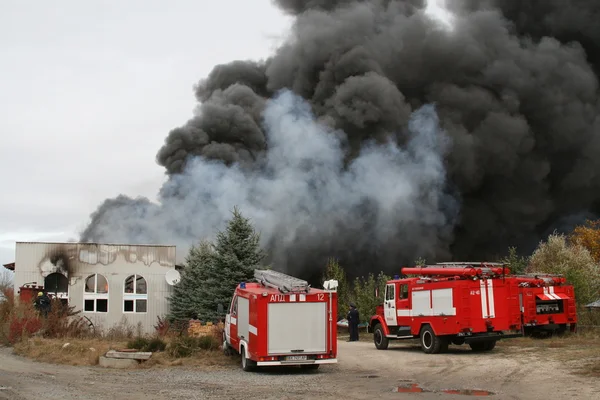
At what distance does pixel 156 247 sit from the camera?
34156mm

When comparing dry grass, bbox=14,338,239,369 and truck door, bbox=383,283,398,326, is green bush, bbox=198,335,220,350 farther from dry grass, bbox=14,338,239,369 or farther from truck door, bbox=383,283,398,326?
truck door, bbox=383,283,398,326

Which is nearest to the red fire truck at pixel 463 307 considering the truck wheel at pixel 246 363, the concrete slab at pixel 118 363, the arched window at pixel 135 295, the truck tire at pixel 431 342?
the truck tire at pixel 431 342

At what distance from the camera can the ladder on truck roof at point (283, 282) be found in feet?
54.1

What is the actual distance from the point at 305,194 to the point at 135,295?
10929 millimetres

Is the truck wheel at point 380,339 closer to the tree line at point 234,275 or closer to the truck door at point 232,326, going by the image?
the tree line at point 234,275

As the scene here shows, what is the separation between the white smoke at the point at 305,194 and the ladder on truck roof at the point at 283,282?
16.3 m

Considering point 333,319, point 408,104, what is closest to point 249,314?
point 333,319

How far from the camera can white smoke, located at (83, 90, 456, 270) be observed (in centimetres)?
3638

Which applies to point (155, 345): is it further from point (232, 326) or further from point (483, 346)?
point (483, 346)

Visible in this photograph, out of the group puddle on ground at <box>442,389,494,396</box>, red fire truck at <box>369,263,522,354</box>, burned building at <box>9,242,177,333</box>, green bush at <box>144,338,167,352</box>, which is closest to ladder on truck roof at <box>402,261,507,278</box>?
red fire truck at <box>369,263,522,354</box>

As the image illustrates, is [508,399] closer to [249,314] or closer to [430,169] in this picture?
[249,314]

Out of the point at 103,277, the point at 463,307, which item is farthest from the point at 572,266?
the point at 103,277

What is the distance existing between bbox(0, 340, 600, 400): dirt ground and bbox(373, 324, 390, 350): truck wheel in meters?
3.54

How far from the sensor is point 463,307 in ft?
65.7
